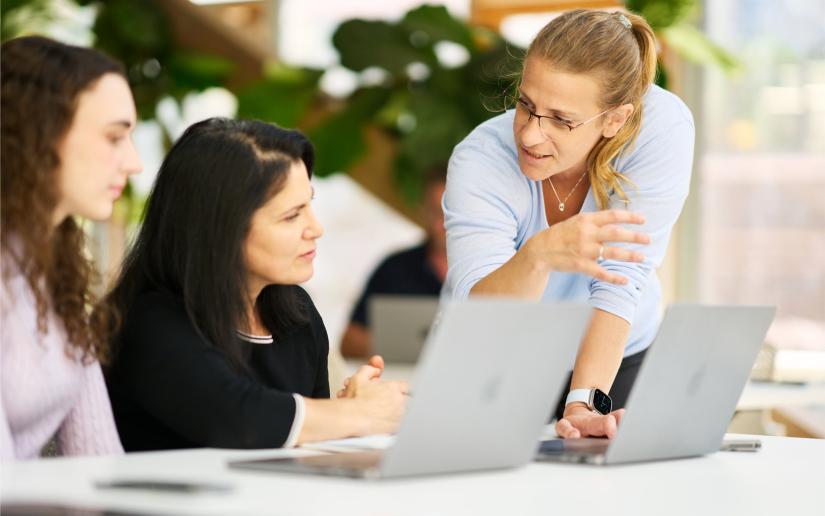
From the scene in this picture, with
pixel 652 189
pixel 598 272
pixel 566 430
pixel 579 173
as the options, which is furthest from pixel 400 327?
pixel 598 272

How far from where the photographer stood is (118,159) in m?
1.66

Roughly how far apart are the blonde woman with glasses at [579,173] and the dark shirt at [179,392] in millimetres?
502

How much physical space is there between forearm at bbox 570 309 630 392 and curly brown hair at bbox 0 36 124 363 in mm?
843

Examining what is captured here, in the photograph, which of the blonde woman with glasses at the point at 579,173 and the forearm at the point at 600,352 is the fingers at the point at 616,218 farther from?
the forearm at the point at 600,352

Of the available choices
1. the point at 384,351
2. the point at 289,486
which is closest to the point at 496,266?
the point at 289,486

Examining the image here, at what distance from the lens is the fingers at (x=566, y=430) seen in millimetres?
1962

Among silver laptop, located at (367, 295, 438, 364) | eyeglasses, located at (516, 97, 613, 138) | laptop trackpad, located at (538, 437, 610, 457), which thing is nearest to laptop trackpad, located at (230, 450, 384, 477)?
laptop trackpad, located at (538, 437, 610, 457)

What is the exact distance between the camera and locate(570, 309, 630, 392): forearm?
2.15 metres

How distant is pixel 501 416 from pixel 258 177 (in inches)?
22.8

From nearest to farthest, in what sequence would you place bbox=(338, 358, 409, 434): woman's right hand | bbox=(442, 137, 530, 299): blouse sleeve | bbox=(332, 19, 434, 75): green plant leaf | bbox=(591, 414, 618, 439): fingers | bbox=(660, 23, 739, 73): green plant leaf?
bbox=(338, 358, 409, 434): woman's right hand < bbox=(591, 414, 618, 439): fingers < bbox=(442, 137, 530, 299): blouse sleeve < bbox=(660, 23, 739, 73): green plant leaf < bbox=(332, 19, 434, 75): green plant leaf

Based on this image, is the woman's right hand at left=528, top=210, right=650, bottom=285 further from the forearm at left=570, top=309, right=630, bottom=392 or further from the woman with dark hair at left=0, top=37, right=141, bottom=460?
the woman with dark hair at left=0, top=37, right=141, bottom=460

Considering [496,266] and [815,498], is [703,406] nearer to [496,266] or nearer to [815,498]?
[815,498]

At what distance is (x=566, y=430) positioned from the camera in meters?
1.98

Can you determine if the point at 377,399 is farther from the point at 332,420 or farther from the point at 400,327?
the point at 400,327
